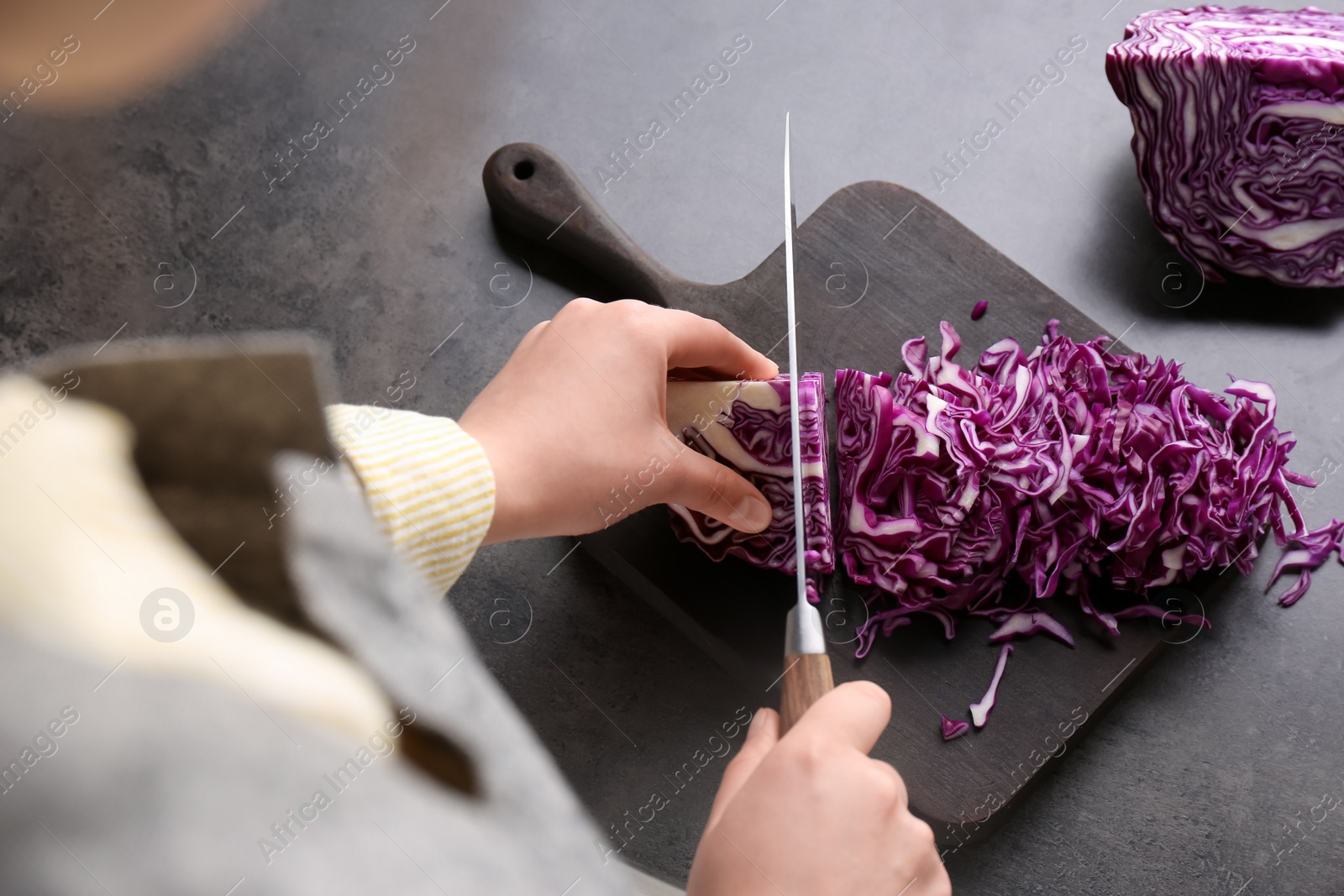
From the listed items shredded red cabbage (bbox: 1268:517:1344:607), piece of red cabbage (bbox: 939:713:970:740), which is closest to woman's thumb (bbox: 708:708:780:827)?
piece of red cabbage (bbox: 939:713:970:740)

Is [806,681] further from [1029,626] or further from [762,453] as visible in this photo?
[1029,626]

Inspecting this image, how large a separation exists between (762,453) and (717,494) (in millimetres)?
91

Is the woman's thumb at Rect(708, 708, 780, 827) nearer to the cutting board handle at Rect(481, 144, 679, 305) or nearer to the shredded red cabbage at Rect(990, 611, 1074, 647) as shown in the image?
the shredded red cabbage at Rect(990, 611, 1074, 647)

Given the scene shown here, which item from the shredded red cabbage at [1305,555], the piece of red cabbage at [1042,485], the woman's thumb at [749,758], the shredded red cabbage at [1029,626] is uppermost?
the woman's thumb at [749,758]

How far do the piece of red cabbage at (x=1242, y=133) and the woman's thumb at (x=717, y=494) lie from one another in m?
0.89

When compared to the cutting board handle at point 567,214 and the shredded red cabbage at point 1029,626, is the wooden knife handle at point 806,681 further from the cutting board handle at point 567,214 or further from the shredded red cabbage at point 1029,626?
the cutting board handle at point 567,214

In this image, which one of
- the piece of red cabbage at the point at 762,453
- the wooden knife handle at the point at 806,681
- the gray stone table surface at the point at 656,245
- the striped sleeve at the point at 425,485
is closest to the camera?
the wooden knife handle at the point at 806,681

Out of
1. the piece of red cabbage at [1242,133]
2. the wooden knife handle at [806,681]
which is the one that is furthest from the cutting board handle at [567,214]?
the piece of red cabbage at [1242,133]

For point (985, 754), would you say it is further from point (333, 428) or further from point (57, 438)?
point (57, 438)

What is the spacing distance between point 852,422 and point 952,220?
1.37 feet

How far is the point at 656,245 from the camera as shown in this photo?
1.74 meters

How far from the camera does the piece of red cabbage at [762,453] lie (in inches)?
49.9

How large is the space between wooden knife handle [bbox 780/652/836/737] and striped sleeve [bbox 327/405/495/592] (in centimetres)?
44

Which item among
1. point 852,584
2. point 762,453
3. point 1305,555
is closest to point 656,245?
point 762,453
